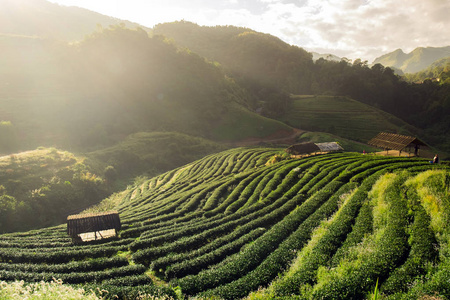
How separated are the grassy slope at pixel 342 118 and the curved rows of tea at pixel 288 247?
220 feet

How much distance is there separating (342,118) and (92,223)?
9775cm

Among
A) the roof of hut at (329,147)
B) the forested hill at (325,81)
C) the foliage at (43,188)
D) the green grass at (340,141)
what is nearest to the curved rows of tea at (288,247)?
the foliage at (43,188)

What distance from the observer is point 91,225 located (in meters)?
23.1

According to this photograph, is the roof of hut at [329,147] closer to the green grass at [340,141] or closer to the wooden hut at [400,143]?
the wooden hut at [400,143]

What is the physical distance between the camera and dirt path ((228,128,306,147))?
88025mm

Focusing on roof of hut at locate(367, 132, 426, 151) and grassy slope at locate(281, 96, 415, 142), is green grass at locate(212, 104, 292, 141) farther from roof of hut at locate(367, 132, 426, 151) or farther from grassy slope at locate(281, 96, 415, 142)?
roof of hut at locate(367, 132, 426, 151)

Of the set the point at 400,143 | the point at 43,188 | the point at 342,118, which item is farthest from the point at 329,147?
the point at 342,118

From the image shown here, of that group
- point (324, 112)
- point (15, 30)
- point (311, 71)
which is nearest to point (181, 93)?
point (324, 112)

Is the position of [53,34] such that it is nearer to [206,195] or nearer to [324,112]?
[324,112]

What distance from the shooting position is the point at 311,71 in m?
161

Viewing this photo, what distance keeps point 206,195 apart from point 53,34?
769ft

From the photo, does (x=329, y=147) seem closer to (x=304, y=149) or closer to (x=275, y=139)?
(x=304, y=149)

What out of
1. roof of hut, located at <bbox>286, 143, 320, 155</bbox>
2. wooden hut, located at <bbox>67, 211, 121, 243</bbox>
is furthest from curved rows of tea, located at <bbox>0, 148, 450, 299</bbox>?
roof of hut, located at <bbox>286, 143, 320, 155</bbox>

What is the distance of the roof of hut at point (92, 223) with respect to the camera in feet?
74.7
